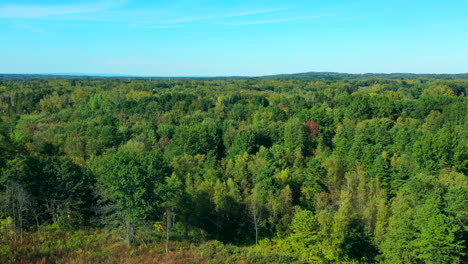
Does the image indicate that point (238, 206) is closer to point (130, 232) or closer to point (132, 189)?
point (130, 232)

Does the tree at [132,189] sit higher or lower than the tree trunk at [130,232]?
higher

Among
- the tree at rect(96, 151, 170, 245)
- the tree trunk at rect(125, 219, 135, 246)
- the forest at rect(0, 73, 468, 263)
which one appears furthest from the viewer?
the tree trunk at rect(125, 219, 135, 246)

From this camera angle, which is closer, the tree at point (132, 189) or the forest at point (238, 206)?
the forest at point (238, 206)

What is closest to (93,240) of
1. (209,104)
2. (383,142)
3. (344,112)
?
(383,142)

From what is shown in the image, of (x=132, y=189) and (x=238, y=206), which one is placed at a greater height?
(x=132, y=189)

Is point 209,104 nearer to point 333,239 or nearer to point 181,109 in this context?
point 181,109

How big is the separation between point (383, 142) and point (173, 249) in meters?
33.9

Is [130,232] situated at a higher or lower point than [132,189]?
lower

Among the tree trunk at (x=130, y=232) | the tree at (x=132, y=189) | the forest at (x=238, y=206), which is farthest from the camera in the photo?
the tree trunk at (x=130, y=232)

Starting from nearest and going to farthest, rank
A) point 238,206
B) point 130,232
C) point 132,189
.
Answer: point 132,189 → point 130,232 → point 238,206

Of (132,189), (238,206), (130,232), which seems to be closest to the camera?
(132,189)

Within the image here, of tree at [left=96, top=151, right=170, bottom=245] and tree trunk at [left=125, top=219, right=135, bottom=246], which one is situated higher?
tree at [left=96, top=151, right=170, bottom=245]

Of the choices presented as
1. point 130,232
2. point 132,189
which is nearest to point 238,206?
point 130,232

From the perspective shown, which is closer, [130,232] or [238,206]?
[130,232]
